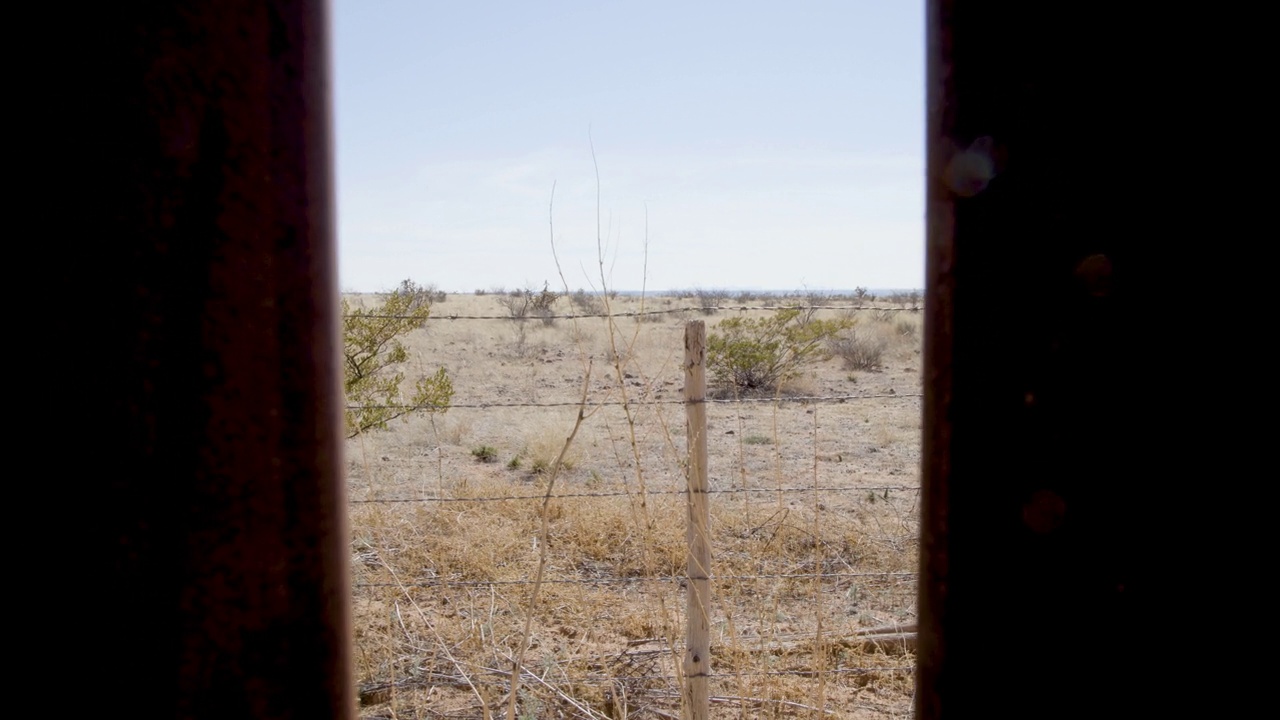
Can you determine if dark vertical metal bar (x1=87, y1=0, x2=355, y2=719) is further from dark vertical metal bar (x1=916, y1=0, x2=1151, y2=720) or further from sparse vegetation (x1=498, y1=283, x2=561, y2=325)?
sparse vegetation (x1=498, y1=283, x2=561, y2=325)

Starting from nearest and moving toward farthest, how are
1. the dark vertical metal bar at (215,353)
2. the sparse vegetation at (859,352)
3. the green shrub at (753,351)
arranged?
the dark vertical metal bar at (215,353) → the green shrub at (753,351) → the sparse vegetation at (859,352)

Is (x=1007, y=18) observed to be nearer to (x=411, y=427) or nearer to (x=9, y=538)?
(x=9, y=538)

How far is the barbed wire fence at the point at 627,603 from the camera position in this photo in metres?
3.30

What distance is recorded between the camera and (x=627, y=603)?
5.00 m

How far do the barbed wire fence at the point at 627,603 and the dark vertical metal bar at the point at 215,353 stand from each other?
5.85ft

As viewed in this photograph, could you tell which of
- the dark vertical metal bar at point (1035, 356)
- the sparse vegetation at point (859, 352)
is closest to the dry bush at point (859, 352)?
the sparse vegetation at point (859, 352)

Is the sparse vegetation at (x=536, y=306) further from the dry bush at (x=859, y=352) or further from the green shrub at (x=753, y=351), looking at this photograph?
the dry bush at (x=859, y=352)

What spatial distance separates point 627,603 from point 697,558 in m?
2.18

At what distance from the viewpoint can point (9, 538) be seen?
17.1 inches

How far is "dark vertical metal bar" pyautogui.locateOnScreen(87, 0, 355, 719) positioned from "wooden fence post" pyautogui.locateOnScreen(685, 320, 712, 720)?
7.77 feet

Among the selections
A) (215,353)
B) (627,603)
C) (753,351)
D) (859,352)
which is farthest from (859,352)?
(215,353)

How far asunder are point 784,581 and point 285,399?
15.7ft

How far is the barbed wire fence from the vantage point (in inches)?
130

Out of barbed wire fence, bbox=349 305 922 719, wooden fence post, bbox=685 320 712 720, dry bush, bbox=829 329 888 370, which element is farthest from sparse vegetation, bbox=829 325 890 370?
wooden fence post, bbox=685 320 712 720
